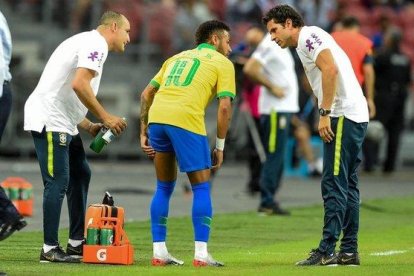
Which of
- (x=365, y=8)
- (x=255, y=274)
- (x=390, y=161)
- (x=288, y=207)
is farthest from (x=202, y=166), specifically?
(x=365, y=8)

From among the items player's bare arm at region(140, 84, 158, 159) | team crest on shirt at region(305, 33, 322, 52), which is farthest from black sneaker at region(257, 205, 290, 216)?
team crest on shirt at region(305, 33, 322, 52)

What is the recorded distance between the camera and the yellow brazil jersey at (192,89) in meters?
11.5

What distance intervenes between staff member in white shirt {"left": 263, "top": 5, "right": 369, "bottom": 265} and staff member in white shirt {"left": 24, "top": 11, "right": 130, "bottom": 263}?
148cm

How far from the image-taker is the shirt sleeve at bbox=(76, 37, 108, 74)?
38.3ft

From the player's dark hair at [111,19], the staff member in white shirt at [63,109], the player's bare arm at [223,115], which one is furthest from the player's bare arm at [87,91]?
the player's bare arm at [223,115]

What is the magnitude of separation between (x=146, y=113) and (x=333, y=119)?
163 centimetres

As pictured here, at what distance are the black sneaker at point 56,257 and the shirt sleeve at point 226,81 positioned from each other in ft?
6.17

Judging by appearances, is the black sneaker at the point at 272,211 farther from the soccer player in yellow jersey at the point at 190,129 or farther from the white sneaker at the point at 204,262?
the white sneaker at the point at 204,262

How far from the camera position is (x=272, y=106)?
1781 centimetres

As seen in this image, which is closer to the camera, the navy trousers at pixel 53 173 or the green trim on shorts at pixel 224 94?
the green trim on shorts at pixel 224 94

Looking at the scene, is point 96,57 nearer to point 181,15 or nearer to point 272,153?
point 272,153

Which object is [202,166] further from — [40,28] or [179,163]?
[40,28]

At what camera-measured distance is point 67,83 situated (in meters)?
12.0

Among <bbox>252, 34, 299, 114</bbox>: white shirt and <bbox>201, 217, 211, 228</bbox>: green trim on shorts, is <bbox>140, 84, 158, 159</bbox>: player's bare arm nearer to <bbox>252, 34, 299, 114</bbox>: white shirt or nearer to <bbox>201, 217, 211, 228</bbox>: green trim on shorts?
<bbox>201, 217, 211, 228</bbox>: green trim on shorts
